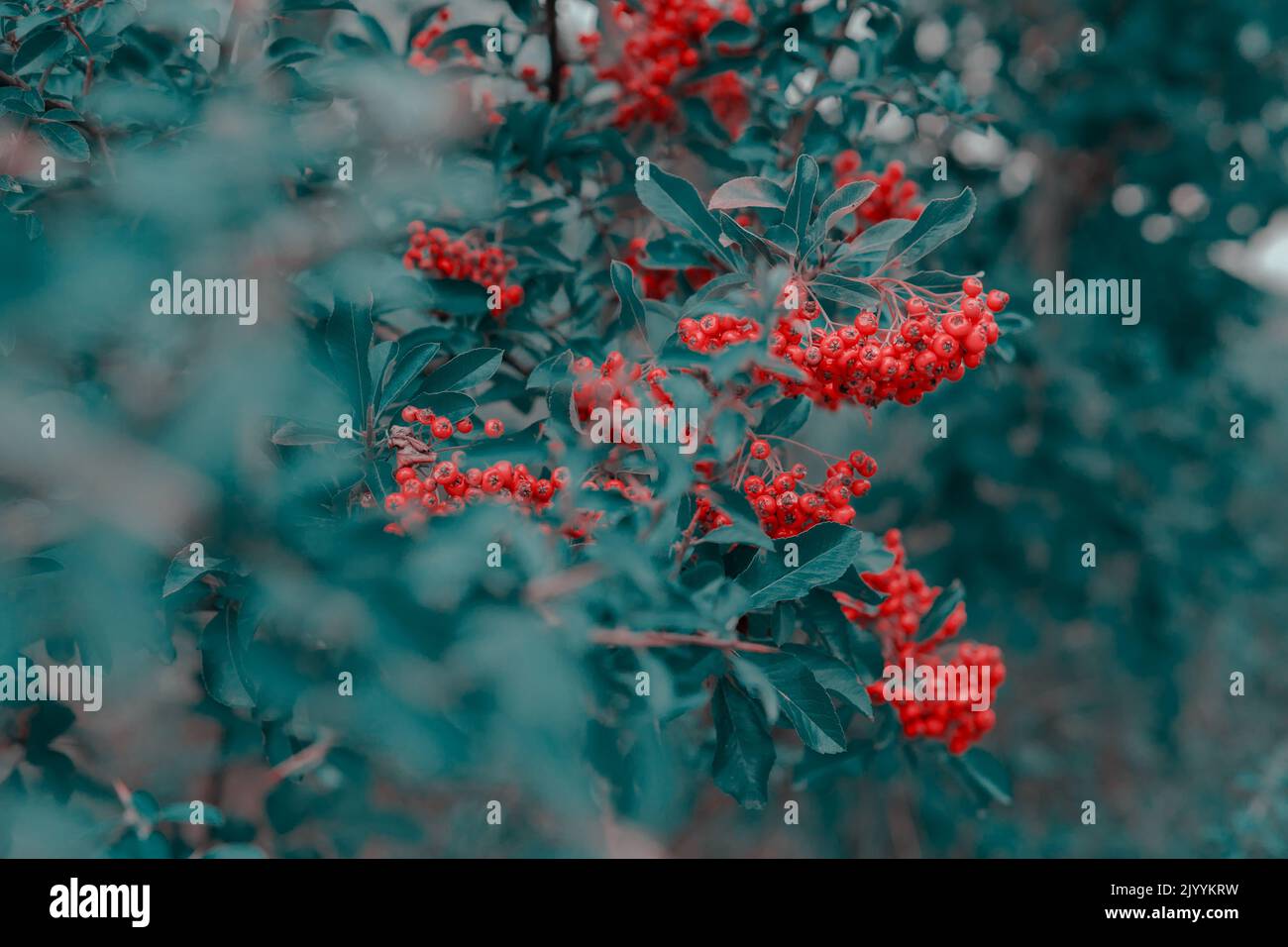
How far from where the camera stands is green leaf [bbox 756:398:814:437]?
1096 millimetres

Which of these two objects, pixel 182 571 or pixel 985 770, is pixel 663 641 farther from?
pixel 985 770

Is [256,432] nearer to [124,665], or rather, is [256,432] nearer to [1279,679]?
[124,665]

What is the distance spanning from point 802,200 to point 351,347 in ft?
1.74

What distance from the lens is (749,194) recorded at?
1.07 metres

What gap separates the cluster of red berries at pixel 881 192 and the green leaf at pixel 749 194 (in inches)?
17.2

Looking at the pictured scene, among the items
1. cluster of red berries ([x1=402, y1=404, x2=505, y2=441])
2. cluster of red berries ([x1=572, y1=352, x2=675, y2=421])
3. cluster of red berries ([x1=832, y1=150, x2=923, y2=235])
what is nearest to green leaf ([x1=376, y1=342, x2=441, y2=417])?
cluster of red berries ([x1=402, y1=404, x2=505, y2=441])

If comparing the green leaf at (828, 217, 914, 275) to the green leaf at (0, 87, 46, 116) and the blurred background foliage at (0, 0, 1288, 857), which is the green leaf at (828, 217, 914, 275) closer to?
the blurred background foliage at (0, 0, 1288, 857)

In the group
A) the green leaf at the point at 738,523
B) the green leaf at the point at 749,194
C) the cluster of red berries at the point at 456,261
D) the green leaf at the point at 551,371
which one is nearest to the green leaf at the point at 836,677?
the green leaf at the point at 738,523

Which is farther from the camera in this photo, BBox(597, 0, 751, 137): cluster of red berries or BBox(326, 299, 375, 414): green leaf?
BBox(597, 0, 751, 137): cluster of red berries

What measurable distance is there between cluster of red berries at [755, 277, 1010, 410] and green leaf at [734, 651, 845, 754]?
1.01 feet

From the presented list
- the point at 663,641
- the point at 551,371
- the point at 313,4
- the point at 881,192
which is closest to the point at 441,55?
the point at 313,4

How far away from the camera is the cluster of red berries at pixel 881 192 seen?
147cm

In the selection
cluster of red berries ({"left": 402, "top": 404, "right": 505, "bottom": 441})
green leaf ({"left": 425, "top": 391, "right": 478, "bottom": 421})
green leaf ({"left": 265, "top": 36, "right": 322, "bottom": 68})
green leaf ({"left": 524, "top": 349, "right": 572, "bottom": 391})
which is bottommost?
cluster of red berries ({"left": 402, "top": 404, "right": 505, "bottom": 441})
